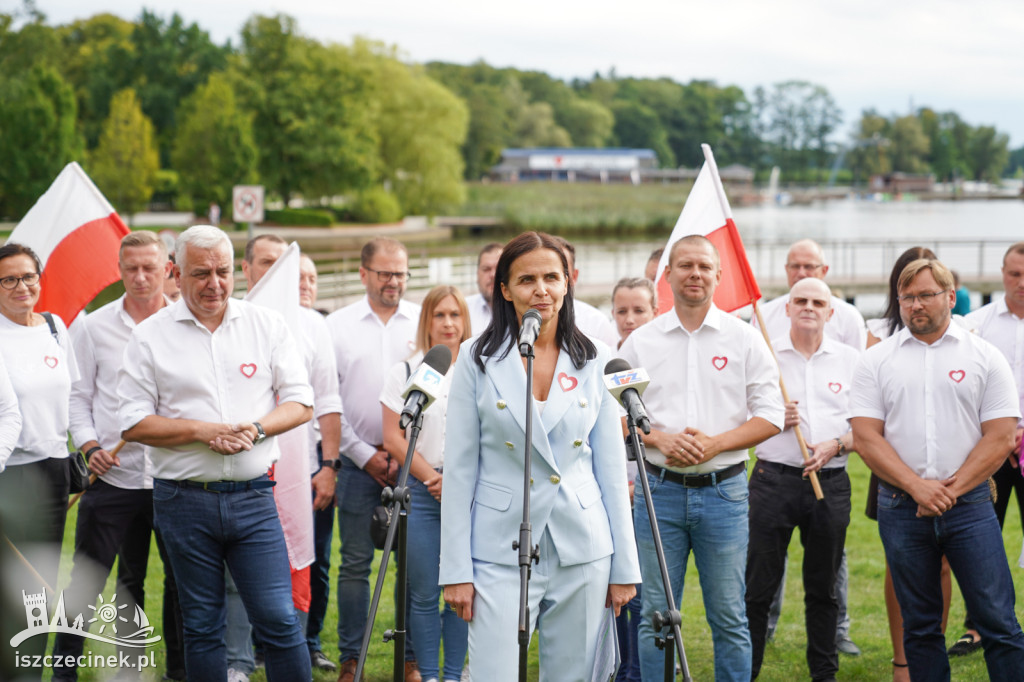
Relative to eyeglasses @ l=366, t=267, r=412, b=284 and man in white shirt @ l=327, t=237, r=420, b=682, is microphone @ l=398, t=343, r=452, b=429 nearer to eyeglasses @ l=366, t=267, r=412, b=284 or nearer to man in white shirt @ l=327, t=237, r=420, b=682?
man in white shirt @ l=327, t=237, r=420, b=682

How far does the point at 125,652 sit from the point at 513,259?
3849 mm

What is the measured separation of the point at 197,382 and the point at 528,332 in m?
1.83

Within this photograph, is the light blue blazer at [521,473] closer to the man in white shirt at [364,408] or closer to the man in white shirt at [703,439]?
the man in white shirt at [703,439]

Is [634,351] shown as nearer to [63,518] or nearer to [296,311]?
[296,311]

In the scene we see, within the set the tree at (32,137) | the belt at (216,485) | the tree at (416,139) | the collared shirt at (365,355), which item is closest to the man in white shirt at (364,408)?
the collared shirt at (365,355)

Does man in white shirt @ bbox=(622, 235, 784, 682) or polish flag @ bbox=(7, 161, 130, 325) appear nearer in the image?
man in white shirt @ bbox=(622, 235, 784, 682)

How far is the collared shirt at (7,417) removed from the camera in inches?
180

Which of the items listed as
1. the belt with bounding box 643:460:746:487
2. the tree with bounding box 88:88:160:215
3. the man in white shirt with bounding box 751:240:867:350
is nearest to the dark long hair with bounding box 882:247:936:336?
the man in white shirt with bounding box 751:240:867:350

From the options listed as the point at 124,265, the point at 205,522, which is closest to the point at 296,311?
the point at 124,265

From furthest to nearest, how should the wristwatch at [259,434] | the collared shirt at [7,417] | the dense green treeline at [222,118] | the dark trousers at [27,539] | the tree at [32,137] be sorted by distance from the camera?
the dense green treeline at [222,118] → the tree at [32,137] → the dark trousers at [27,539] → the collared shirt at [7,417] → the wristwatch at [259,434]

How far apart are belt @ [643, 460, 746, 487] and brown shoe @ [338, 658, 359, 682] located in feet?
7.66

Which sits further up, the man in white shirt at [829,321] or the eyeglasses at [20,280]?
the eyeglasses at [20,280]

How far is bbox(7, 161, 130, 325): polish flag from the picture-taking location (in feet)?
21.9

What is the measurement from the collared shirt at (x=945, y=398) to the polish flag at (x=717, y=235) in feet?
4.96
